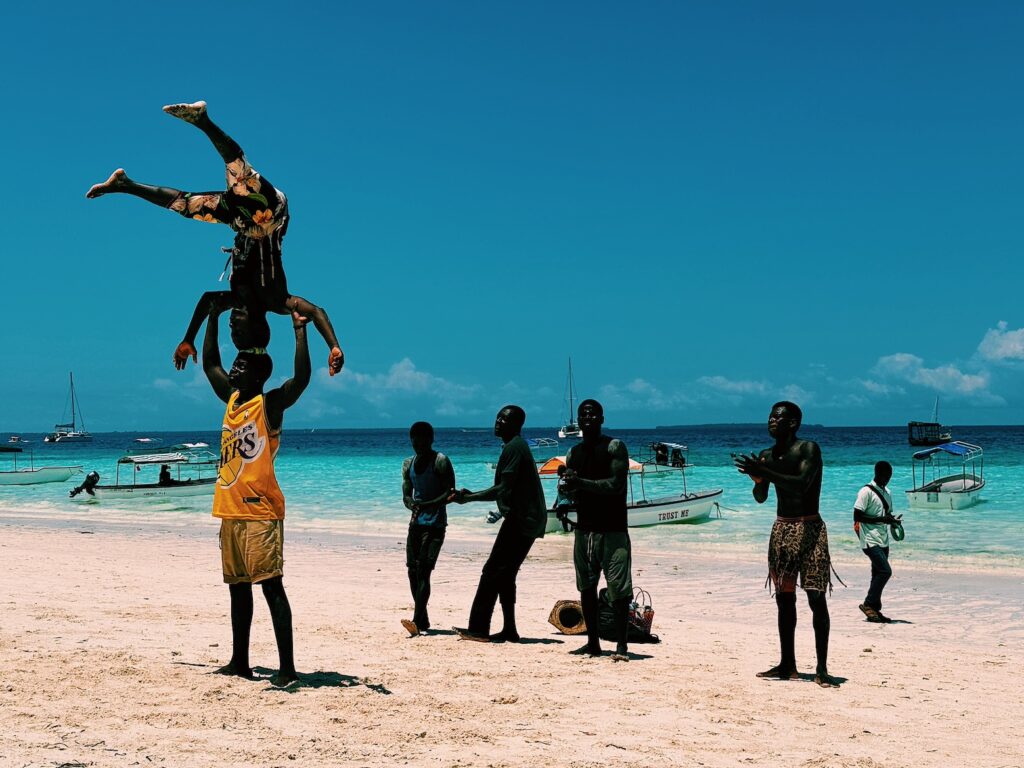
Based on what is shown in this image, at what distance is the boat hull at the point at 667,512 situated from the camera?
2439cm

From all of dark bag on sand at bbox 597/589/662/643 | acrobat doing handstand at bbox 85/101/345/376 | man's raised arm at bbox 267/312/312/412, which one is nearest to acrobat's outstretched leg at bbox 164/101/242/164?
acrobat doing handstand at bbox 85/101/345/376

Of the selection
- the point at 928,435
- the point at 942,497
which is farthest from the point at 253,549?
the point at 928,435

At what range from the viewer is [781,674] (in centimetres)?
714

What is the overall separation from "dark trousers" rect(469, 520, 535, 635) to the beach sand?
34cm

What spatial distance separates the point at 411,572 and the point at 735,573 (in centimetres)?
870

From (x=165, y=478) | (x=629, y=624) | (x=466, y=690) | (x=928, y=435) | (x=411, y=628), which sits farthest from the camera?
(x=928, y=435)

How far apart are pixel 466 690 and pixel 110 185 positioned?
13.2ft

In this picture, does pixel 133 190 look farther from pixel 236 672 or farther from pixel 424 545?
pixel 424 545

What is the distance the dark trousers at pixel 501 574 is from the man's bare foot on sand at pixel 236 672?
8.47 feet

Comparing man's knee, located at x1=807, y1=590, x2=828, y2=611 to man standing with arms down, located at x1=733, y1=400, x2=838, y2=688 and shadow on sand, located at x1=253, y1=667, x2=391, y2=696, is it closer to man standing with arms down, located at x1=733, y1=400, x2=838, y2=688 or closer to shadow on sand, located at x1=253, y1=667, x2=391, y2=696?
man standing with arms down, located at x1=733, y1=400, x2=838, y2=688

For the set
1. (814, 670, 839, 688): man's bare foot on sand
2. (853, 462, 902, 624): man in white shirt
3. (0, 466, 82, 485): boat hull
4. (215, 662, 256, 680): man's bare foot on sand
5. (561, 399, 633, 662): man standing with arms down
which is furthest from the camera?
(0, 466, 82, 485): boat hull

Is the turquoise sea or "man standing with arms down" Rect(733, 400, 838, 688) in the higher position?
"man standing with arms down" Rect(733, 400, 838, 688)

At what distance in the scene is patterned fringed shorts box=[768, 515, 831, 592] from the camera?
6887mm

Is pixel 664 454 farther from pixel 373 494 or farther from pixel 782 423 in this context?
pixel 782 423
